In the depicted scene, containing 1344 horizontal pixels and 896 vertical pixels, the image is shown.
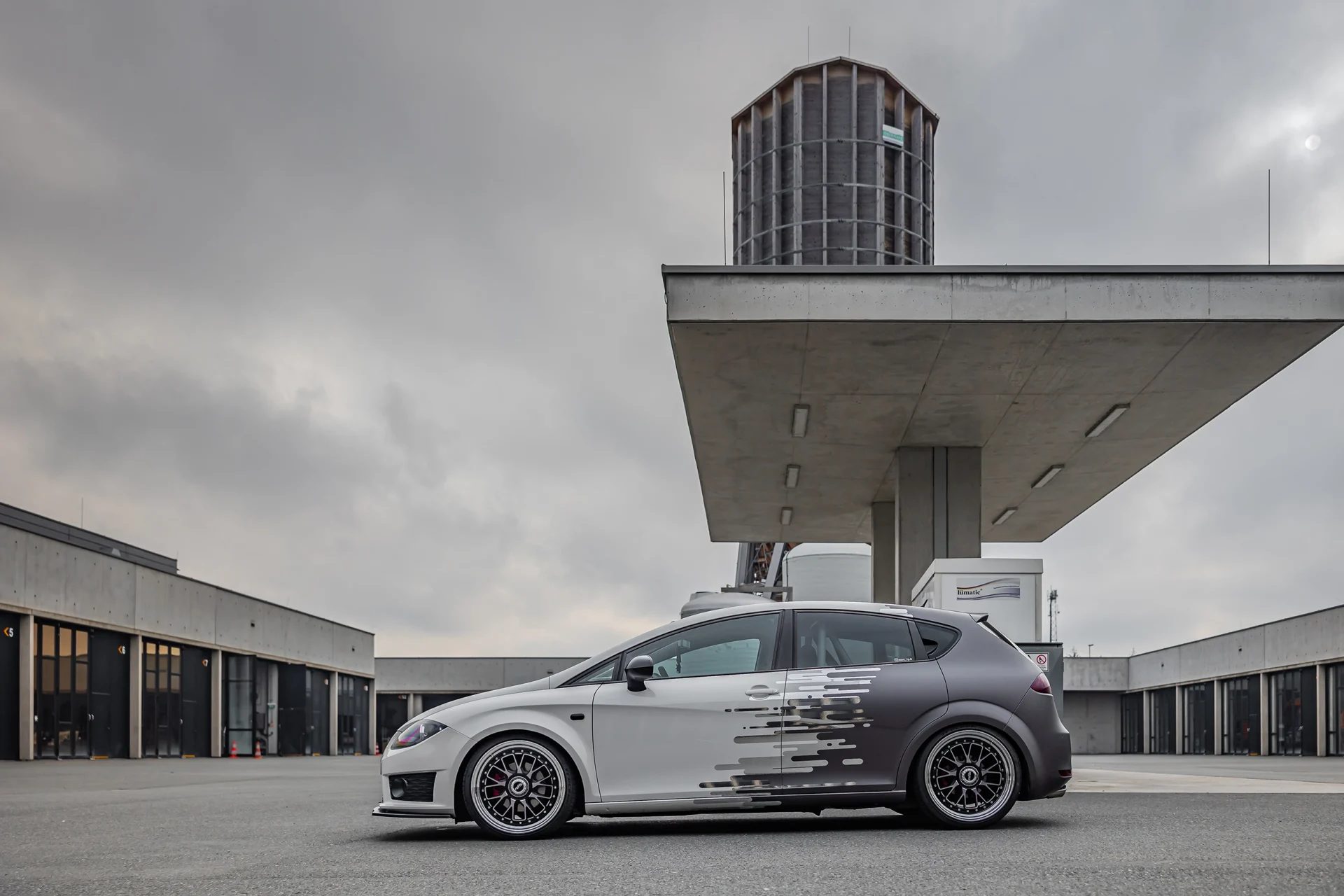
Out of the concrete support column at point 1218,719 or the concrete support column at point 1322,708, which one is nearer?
the concrete support column at point 1322,708

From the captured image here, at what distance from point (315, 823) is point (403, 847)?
251cm

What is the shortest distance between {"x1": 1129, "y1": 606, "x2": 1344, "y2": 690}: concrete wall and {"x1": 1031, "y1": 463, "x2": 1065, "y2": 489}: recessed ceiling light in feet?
61.5

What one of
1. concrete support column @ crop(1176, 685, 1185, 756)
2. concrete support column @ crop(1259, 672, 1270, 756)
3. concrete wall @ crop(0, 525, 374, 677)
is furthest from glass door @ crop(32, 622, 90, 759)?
concrete support column @ crop(1176, 685, 1185, 756)

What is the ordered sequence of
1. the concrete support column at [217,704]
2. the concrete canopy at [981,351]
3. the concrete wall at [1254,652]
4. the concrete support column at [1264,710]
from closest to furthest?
the concrete canopy at [981,351]
the concrete wall at [1254,652]
the concrete support column at [217,704]
the concrete support column at [1264,710]

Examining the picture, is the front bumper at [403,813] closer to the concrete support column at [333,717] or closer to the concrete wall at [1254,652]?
the concrete wall at [1254,652]

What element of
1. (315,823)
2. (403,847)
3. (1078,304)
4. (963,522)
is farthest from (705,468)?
(403,847)

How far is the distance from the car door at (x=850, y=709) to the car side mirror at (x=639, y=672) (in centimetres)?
88

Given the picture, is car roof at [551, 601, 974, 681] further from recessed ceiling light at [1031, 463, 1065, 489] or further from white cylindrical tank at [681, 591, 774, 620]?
recessed ceiling light at [1031, 463, 1065, 489]

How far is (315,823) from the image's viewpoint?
10031 millimetres

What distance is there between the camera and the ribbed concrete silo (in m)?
99.4

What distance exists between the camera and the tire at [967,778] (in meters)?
8.46

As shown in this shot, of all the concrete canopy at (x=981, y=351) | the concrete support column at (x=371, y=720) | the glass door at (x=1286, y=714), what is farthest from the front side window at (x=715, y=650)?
the concrete support column at (x=371, y=720)

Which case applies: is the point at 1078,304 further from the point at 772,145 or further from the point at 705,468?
the point at 772,145

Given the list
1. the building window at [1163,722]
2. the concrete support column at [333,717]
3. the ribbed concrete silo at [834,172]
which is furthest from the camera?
the ribbed concrete silo at [834,172]
